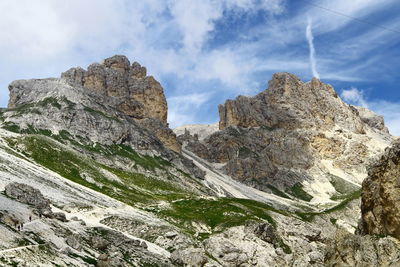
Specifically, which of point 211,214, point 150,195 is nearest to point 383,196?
point 211,214

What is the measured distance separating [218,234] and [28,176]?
52440mm

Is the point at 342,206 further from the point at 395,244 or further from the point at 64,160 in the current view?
the point at 395,244

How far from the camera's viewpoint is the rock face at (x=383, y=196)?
40875mm

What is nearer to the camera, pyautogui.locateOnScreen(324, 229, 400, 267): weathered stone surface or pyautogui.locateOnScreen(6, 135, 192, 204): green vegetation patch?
pyautogui.locateOnScreen(324, 229, 400, 267): weathered stone surface

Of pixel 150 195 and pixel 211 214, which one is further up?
pixel 150 195

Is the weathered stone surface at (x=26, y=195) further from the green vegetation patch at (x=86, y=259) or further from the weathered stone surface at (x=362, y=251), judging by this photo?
the weathered stone surface at (x=362, y=251)

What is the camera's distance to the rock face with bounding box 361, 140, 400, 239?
1609 inches

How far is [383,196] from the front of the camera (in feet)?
140

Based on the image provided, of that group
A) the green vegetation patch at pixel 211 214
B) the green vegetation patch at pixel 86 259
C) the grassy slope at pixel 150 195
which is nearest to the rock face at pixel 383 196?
the green vegetation patch at pixel 86 259

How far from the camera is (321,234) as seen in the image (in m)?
118

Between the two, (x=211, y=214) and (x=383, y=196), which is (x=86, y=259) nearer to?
(x=383, y=196)

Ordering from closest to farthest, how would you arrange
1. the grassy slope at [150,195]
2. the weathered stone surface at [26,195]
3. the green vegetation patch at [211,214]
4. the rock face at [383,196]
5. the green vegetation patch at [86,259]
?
the rock face at [383,196] → the green vegetation patch at [86,259] → the weathered stone surface at [26,195] → the green vegetation patch at [211,214] → the grassy slope at [150,195]

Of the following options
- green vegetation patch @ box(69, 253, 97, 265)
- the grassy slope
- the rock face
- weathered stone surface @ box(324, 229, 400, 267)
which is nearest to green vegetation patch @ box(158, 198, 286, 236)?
the grassy slope

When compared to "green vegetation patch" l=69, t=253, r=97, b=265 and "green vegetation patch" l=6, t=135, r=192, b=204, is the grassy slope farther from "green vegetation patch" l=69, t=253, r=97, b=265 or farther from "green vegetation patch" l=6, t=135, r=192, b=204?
"green vegetation patch" l=69, t=253, r=97, b=265
